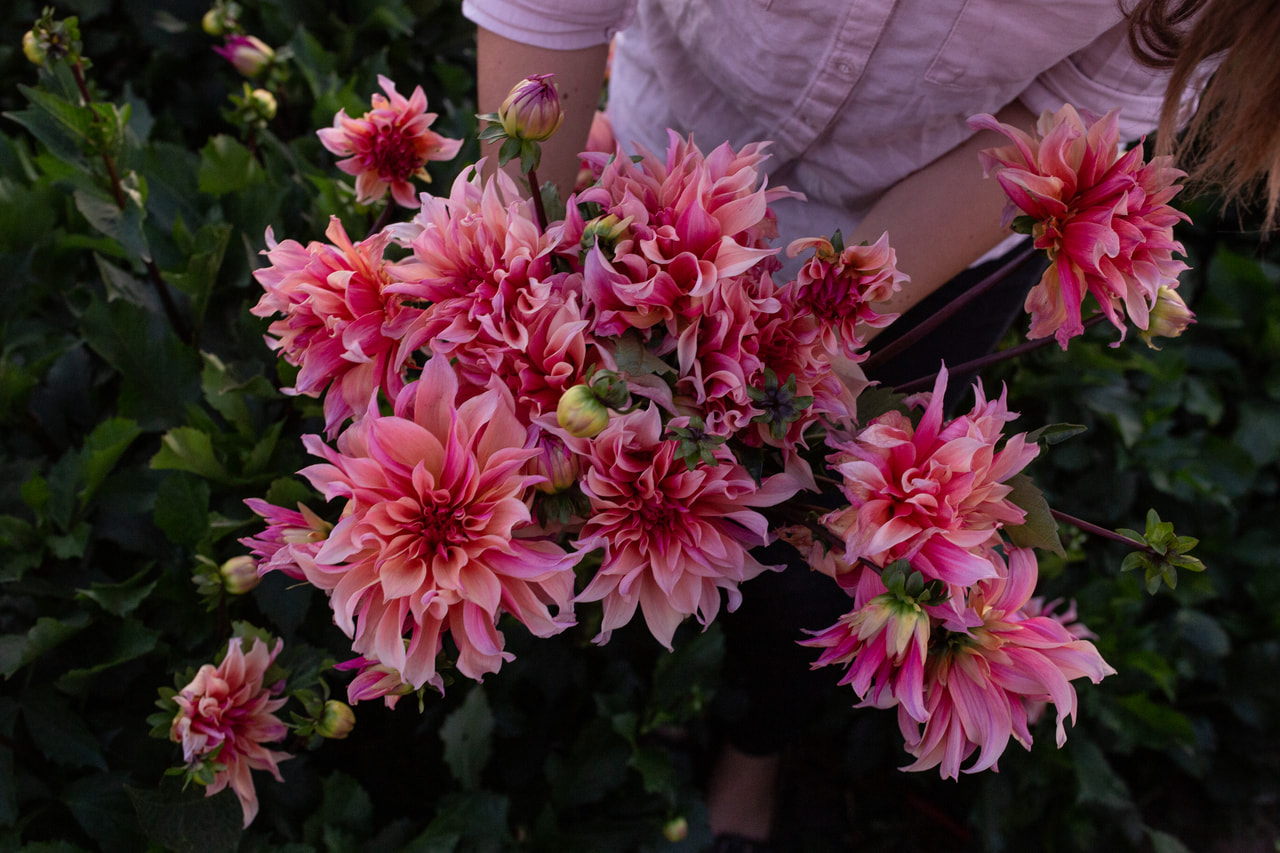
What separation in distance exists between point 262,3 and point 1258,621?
2198 mm

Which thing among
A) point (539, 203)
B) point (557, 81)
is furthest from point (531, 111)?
point (557, 81)

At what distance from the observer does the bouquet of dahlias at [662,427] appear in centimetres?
52

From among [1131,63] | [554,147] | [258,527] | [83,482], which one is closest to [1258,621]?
[1131,63]

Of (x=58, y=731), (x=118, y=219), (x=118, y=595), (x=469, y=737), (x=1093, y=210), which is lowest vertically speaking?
(x=469, y=737)

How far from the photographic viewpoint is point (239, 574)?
822 millimetres

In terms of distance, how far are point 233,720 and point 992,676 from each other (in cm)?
59

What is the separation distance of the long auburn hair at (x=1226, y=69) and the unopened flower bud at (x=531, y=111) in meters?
0.47

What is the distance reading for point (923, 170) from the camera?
932 millimetres

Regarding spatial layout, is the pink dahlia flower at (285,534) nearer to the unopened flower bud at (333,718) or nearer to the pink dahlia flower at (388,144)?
the unopened flower bud at (333,718)

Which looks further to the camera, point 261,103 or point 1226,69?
point 261,103

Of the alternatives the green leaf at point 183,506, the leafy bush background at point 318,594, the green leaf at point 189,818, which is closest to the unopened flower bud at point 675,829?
the leafy bush background at point 318,594

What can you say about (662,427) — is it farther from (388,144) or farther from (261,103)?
(261,103)

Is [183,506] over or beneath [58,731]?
over

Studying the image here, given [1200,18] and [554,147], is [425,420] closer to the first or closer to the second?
[554,147]
